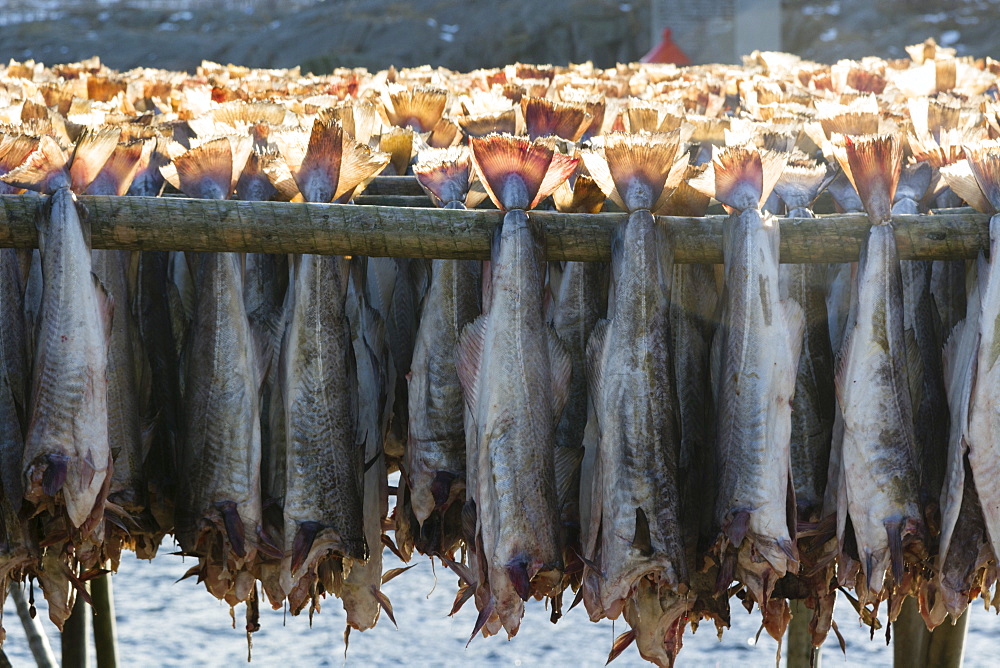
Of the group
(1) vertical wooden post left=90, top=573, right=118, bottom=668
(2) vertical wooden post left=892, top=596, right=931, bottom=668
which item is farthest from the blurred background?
(1) vertical wooden post left=90, top=573, right=118, bottom=668

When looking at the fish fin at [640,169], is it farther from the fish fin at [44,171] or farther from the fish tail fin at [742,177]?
the fish fin at [44,171]

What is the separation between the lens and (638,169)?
1638 mm

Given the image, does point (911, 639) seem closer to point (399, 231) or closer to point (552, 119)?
point (552, 119)

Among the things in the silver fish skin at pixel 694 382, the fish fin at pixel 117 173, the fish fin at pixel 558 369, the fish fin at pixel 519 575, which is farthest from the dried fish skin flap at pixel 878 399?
the fish fin at pixel 117 173

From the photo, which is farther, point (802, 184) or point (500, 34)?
point (500, 34)

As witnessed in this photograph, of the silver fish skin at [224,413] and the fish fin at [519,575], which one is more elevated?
the silver fish skin at [224,413]

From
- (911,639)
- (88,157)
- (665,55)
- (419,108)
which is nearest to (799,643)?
(911,639)

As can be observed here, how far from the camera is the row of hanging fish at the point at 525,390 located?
1.63m

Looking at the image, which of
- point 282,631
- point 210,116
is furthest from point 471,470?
point 282,631

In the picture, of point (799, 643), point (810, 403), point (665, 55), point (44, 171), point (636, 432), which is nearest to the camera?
point (44, 171)

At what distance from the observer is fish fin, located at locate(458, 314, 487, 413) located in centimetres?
168

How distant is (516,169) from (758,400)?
56cm

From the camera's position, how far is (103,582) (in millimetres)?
3486

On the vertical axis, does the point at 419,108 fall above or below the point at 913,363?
above
